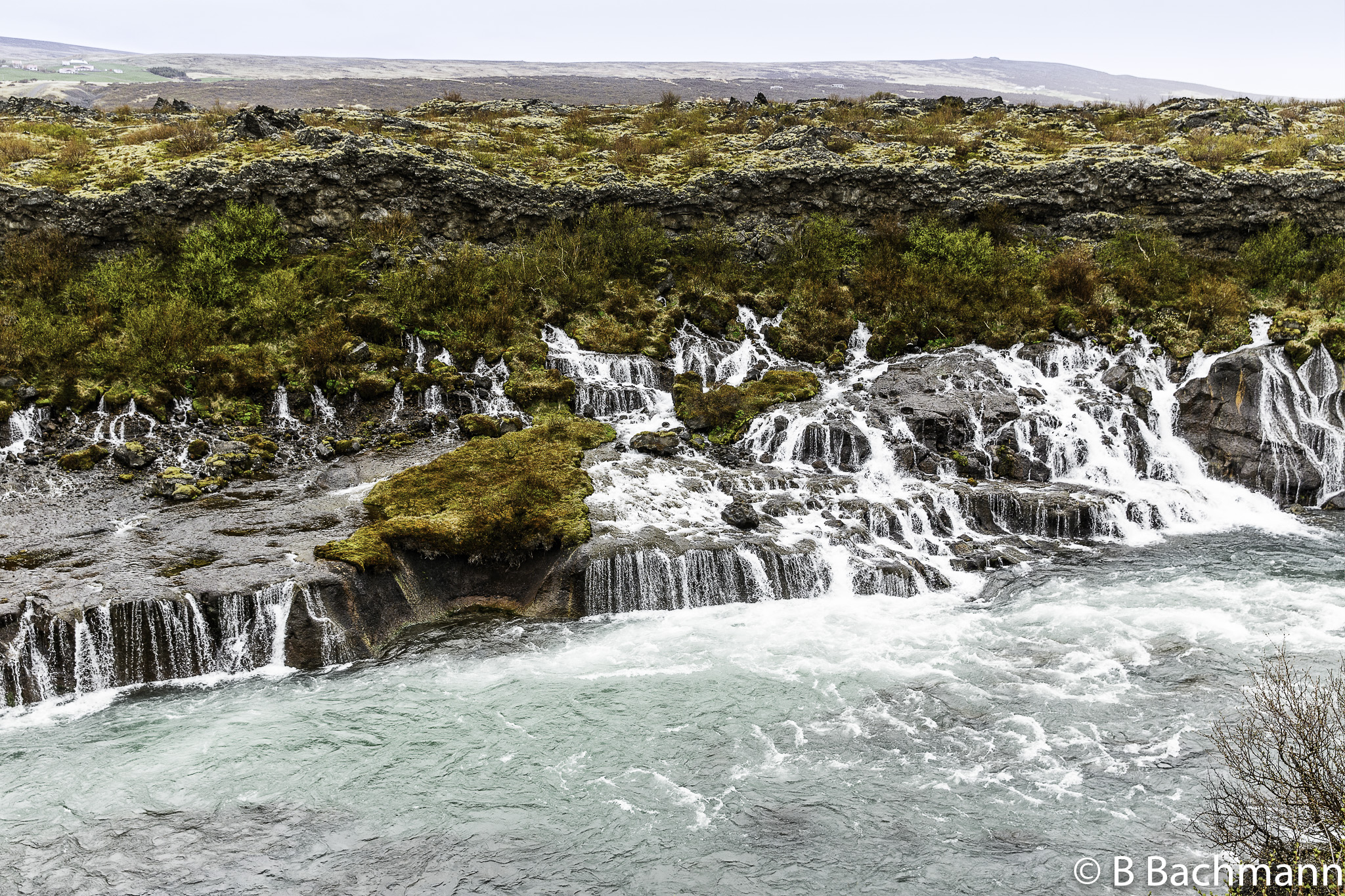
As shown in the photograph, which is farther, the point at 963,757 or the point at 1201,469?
the point at 1201,469

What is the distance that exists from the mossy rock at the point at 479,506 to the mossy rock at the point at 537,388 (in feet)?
14.9

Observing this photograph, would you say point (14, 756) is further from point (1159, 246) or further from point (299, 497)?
point (1159, 246)

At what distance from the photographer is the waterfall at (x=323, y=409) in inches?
955

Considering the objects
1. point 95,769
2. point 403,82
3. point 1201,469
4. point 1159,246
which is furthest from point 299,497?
point 403,82

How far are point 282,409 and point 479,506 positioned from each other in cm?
1051

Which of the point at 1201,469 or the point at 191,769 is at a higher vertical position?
the point at 1201,469

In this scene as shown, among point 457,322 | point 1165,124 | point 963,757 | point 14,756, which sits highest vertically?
point 1165,124

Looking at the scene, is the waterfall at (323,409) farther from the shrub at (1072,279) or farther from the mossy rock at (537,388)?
the shrub at (1072,279)

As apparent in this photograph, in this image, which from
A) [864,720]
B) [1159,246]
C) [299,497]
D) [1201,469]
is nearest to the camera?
[864,720]

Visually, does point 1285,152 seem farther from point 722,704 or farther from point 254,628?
point 254,628

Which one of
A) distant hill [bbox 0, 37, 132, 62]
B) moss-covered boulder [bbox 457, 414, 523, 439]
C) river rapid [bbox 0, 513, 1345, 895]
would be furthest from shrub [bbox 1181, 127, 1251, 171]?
distant hill [bbox 0, 37, 132, 62]

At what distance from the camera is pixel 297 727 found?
41.3 feet

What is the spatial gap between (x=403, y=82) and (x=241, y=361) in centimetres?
5509

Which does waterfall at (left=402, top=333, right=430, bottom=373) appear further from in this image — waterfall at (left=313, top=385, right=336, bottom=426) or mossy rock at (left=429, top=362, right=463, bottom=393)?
waterfall at (left=313, top=385, right=336, bottom=426)
